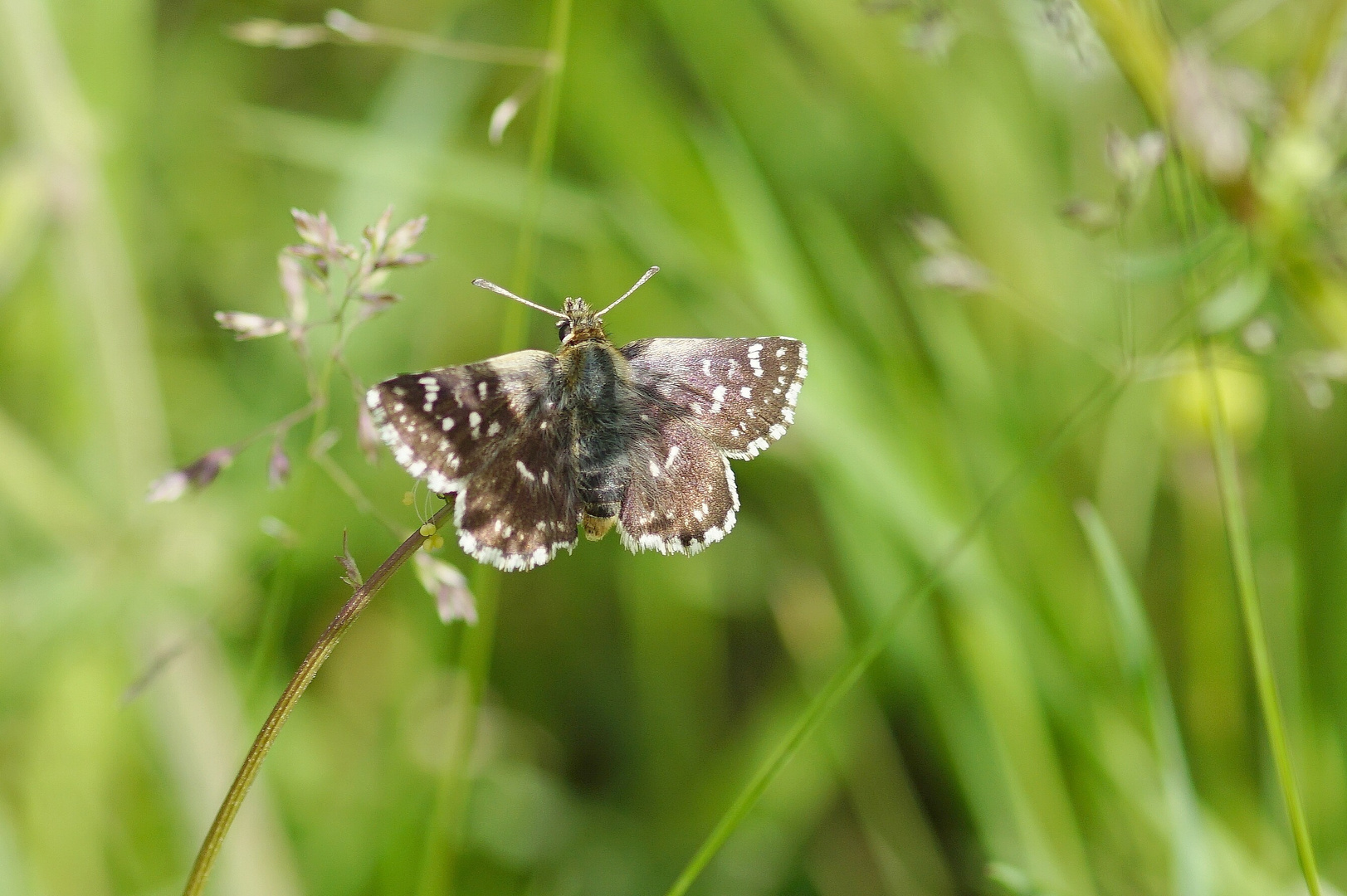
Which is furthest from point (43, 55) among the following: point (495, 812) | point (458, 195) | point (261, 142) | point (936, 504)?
point (936, 504)

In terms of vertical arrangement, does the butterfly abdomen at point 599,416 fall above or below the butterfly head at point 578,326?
below

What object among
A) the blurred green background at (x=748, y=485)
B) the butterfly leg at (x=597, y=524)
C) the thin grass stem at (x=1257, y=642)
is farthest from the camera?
the blurred green background at (x=748, y=485)

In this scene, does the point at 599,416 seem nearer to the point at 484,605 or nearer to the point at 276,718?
the point at 484,605

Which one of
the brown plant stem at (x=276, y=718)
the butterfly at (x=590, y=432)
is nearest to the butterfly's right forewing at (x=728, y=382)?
the butterfly at (x=590, y=432)

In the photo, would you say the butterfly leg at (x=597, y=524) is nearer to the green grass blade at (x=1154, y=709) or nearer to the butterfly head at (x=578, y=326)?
the butterfly head at (x=578, y=326)

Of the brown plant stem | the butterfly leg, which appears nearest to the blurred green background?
the butterfly leg

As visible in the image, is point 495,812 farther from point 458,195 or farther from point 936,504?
point 458,195
